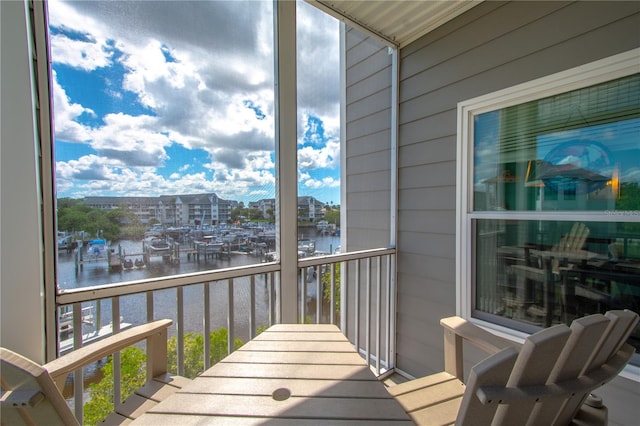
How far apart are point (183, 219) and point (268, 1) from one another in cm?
152

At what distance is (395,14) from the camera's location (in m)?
2.24

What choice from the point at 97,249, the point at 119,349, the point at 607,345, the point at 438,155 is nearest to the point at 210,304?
the point at 119,349

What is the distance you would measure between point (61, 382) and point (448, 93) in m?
2.87

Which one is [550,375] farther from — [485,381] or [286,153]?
[286,153]

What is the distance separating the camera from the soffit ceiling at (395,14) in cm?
210

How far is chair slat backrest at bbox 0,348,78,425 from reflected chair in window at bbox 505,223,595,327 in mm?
2432

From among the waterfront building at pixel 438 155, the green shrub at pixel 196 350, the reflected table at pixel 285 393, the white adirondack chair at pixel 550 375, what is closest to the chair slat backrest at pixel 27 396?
the reflected table at pixel 285 393

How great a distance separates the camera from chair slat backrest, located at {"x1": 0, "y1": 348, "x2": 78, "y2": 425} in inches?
28.7

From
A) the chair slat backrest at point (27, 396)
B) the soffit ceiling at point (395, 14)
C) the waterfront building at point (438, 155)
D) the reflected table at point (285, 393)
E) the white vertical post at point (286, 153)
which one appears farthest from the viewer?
the soffit ceiling at point (395, 14)

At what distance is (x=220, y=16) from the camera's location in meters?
1.63

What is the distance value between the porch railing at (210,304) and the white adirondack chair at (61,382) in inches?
8.8

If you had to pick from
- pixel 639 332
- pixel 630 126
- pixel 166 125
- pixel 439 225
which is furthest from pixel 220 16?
pixel 639 332

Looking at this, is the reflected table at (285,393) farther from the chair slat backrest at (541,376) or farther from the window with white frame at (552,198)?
the window with white frame at (552,198)

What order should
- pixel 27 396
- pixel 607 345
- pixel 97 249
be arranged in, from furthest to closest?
pixel 97 249 < pixel 607 345 < pixel 27 396
